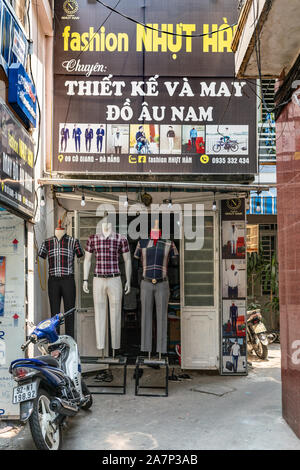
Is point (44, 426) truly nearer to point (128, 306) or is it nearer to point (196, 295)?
point (196, 295)

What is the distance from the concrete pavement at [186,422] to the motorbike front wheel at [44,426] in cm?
25

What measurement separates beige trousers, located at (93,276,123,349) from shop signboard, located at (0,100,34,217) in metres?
1.60

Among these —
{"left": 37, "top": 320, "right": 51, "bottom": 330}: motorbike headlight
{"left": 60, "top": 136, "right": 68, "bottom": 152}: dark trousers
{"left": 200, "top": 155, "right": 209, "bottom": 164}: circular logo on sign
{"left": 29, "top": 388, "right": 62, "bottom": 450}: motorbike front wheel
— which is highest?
{"left": 60, "top": 136, "right": 68, "bottom": 152}: dark trousers

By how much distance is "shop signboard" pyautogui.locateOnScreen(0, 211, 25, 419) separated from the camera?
4.92m

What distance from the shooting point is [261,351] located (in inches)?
318

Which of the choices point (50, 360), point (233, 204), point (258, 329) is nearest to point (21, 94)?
point (50, 360)

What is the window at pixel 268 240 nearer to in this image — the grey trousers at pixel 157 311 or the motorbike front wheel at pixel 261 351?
the motorbike front wheel at pixel 261 351

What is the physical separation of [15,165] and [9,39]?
1209 mm

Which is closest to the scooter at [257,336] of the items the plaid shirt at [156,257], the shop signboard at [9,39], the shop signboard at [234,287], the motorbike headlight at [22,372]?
the shop signboard at [234,287]

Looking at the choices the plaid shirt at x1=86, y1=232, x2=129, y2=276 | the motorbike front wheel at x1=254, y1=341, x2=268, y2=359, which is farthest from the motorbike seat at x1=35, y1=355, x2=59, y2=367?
the motorbike front wheel at x1=254, y1=341, x2=268, y2=359

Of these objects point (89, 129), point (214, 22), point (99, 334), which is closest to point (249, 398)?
point (99, 334)

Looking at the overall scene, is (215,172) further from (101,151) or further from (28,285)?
(28,285)

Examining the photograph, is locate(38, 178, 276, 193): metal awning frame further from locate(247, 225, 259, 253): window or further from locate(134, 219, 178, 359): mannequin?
locate(247, 225, 259, 253): window
